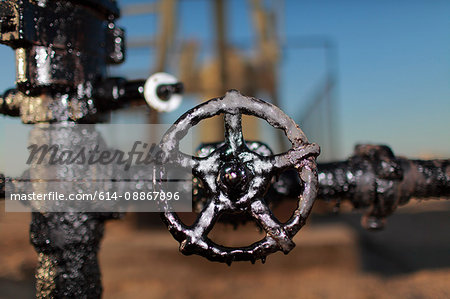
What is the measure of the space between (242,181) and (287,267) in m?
2.08

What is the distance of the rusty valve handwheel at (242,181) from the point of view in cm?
75

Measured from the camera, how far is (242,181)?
2.44 feet

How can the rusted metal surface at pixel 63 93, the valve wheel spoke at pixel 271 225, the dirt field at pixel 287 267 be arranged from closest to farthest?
the valve wheel spoke at pixel 271 225
the rusted metal surface at pixel 63 93
the dirt field at pixel 287 267

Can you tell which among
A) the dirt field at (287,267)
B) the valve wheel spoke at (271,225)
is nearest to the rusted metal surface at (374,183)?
the valve wheel spoke at (271,225)

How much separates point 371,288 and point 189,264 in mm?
1220

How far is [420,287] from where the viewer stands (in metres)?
2.23

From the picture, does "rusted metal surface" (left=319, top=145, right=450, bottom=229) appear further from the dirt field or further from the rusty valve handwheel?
the dirt field

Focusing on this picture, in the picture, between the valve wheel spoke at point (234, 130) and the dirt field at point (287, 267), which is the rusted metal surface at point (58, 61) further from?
the dirt field at point (287, 267)

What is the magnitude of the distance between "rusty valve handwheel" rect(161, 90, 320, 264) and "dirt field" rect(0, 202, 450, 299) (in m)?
1.32

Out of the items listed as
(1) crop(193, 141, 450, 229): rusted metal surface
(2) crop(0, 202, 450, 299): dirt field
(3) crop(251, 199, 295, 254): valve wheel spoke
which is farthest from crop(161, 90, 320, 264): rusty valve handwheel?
(2) crop(0, 202, 450, 299): dirt field

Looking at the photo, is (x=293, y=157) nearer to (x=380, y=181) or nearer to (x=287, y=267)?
(x=380, y=181)

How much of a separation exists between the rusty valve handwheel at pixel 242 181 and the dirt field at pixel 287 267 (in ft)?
4.33

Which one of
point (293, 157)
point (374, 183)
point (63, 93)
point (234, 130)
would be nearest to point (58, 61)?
point (63, 93)

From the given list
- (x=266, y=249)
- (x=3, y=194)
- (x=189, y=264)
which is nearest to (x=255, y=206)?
(x=266, y=249)
